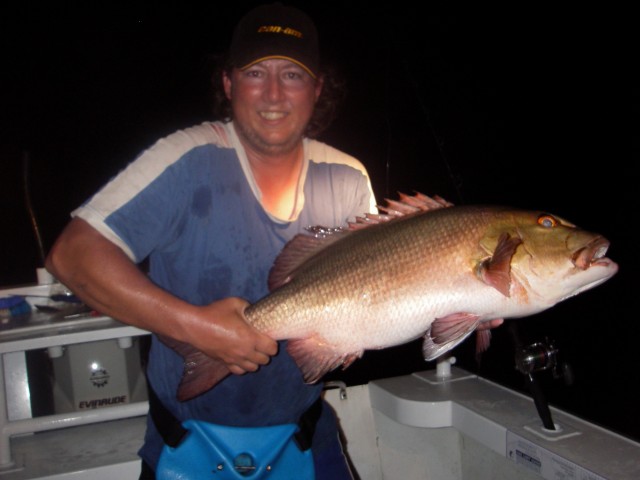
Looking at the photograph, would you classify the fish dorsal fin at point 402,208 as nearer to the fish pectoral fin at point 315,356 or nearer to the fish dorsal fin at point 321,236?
the fish dorsal fin at point 321,236

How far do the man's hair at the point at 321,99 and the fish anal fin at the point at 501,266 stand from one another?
5.09 feet

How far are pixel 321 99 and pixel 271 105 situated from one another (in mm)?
1074

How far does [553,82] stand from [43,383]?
28.0m

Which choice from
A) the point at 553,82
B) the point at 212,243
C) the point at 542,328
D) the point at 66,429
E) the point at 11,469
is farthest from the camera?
the point at 553,82

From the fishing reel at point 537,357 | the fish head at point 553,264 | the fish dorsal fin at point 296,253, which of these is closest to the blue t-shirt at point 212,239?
the fish dorsal fin at point 296,253

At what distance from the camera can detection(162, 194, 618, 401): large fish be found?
1834 mm

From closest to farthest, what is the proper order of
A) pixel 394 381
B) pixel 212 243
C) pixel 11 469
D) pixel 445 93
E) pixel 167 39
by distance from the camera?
pixel 212 243, pixel 11 469, pixel 394 381, pixel 445 93, pixel 167 39

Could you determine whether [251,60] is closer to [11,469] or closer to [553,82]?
[11,469]

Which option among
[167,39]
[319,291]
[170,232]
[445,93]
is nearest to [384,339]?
[319,291]

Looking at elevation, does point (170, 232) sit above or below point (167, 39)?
below

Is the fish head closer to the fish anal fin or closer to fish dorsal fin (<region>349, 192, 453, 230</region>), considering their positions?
the fish anal fin

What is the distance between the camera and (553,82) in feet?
85.4

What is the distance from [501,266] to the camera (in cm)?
178

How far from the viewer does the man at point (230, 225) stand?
1.79 metres
